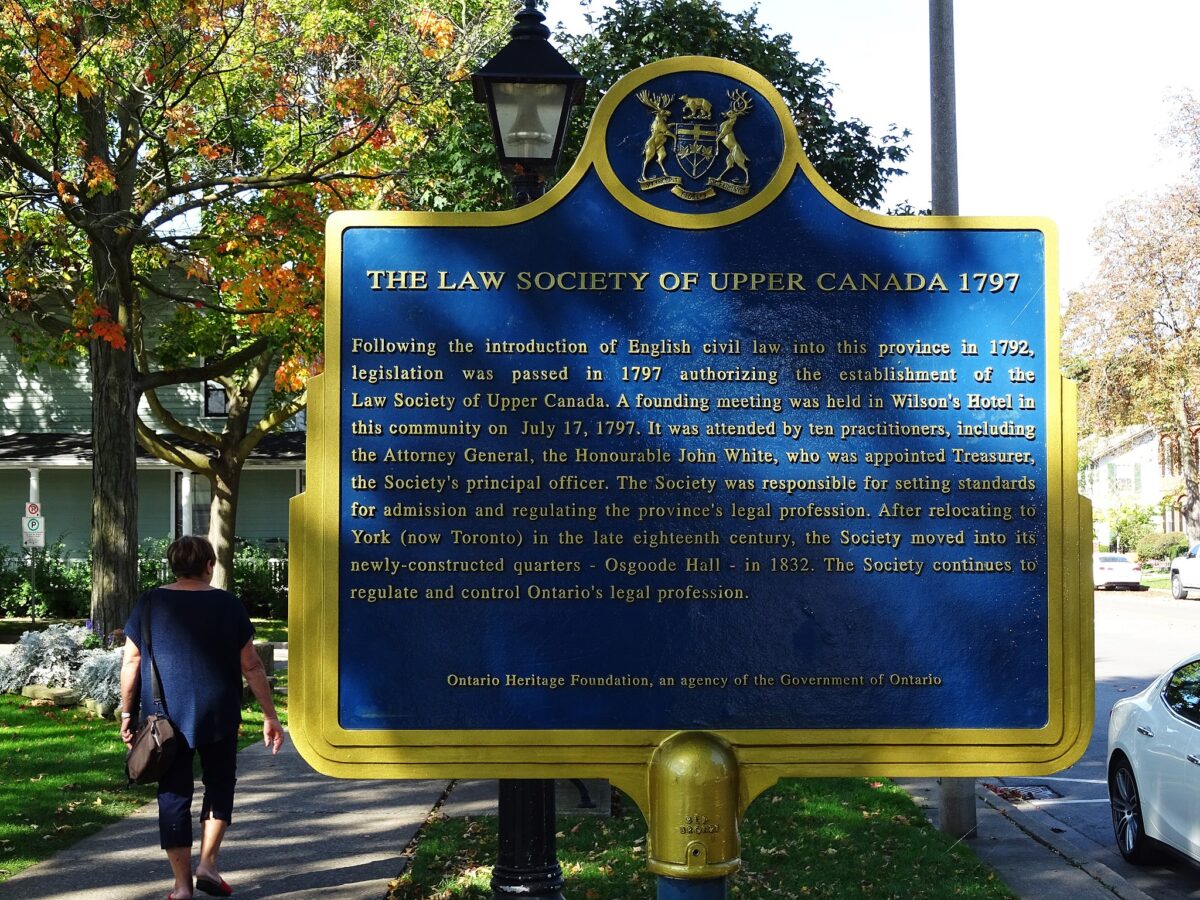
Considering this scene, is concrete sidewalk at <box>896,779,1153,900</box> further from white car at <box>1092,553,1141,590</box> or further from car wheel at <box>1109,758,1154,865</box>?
white car at <box>1092,553,1141,590</box>

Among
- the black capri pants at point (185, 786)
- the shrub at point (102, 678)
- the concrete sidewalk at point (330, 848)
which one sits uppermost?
the black capri pants at point (185, 786)

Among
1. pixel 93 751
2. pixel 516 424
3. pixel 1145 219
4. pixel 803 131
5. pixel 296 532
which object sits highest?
pixel 1145 219

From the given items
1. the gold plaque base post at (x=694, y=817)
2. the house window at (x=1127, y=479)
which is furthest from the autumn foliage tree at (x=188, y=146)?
the house window at (x=1127, y=479)

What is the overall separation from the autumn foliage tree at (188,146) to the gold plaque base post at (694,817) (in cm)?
1039

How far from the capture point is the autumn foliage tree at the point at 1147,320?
39.5m

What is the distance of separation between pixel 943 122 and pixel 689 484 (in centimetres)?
534

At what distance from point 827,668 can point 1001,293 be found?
126cm

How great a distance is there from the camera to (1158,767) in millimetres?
7691

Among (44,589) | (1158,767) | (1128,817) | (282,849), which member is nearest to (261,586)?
(44,589)

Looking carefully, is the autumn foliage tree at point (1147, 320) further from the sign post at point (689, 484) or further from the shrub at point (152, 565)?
the sign post at point (689, 484)

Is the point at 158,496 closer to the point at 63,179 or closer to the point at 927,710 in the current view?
A: the point at 63,179

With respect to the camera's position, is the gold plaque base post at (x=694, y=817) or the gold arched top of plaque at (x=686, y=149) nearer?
the gold plaque base post at (x=694, y=817)

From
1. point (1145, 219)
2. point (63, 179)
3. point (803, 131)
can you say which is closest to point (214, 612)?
point (63, 179)

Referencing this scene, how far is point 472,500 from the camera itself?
151 inches
